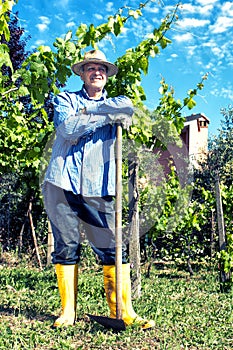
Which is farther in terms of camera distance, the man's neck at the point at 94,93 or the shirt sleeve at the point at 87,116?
the man's neck at the point at 94,93

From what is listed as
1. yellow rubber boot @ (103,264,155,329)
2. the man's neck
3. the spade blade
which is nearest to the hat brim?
the man's neck

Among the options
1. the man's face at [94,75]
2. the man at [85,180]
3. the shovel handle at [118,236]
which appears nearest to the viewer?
the shovel handle at [118,236]

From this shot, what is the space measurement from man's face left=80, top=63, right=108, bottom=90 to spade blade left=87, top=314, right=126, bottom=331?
1.61 m

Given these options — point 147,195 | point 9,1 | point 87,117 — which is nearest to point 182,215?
point 147,195

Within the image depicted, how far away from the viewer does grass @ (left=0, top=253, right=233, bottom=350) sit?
10.2 ft

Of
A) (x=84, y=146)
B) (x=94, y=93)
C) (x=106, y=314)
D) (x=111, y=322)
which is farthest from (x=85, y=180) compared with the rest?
(x=106, y=314)

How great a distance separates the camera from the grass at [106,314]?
3113 millimetres

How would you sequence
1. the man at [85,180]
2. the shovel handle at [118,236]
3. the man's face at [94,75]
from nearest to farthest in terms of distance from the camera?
1. the shovel handle at [118,236]
2. the man at [85,180]
3. the man's face at [94,75]

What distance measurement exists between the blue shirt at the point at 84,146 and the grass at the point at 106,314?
0.98 meters

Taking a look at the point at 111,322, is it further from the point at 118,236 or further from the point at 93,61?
the point at 93,61

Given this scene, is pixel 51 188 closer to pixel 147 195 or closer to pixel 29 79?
pixel 29 79

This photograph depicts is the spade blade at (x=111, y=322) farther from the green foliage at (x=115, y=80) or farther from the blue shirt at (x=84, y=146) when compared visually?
the green foliage at (x=115, y=80)

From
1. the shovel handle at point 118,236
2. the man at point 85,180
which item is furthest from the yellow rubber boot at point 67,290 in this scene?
the shovel handle at point 118,236

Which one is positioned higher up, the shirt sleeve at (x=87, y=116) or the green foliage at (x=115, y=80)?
the green foliage at (x=115, y=80)
